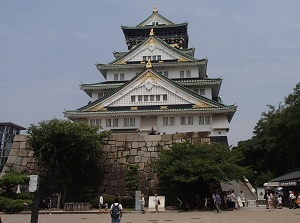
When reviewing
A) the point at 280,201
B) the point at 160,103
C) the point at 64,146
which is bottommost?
the point at 280,201

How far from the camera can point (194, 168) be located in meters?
19.0

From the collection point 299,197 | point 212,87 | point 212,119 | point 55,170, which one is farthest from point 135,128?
point 299,197

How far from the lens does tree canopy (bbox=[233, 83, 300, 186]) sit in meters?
30.1

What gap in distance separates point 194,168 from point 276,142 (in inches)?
755

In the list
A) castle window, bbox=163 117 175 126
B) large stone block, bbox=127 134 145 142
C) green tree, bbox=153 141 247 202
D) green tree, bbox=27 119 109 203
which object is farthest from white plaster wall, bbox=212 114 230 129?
green tree, bbox=27 119 109 203

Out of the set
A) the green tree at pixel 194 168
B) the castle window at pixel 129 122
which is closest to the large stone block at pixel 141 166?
the green tree at pixel 194 168

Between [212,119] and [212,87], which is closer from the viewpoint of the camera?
[212,119]

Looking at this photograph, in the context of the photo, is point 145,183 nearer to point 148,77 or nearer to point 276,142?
point 148,77

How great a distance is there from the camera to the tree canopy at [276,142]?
30.1 m

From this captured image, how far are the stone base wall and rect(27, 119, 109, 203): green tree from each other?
5.82 feet

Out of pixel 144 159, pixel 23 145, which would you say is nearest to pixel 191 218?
pixel 144 159

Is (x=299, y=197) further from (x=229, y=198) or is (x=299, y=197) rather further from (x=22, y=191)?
(x=22, y=191)

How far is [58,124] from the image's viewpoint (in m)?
21.5

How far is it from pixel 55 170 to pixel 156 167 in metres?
6.55
